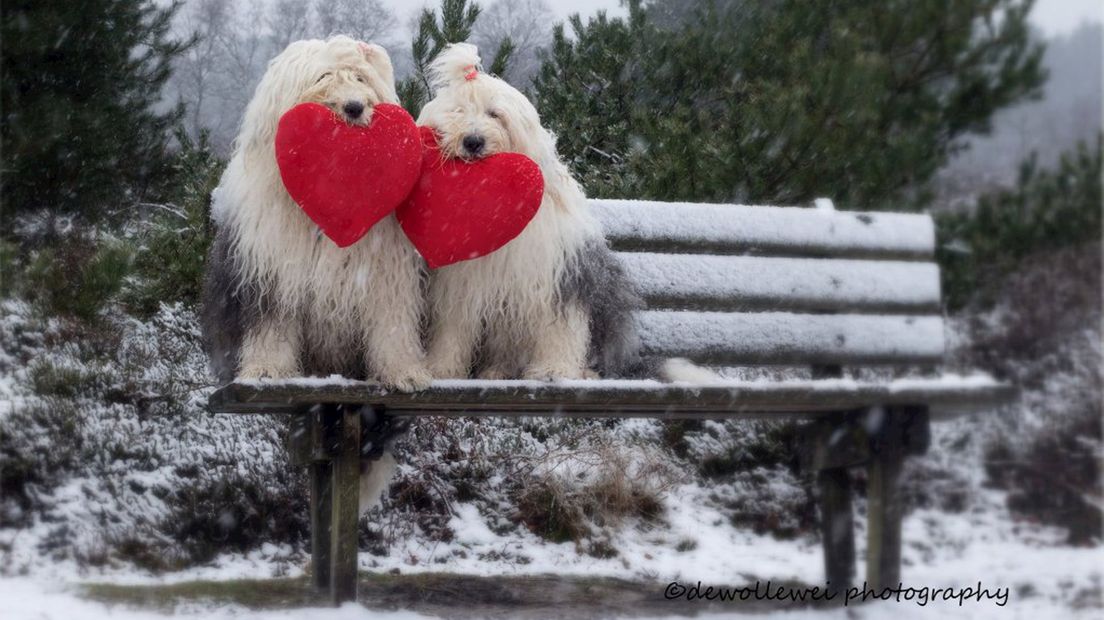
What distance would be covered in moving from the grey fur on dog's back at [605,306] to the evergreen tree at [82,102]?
346cm

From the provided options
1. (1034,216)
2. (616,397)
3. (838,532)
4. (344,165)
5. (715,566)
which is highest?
(344,165)

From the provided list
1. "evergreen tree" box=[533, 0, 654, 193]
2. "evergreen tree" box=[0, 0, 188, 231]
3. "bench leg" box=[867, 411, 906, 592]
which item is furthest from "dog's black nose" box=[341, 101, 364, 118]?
"evergreen tree" box=[0, 0, 188, 231]

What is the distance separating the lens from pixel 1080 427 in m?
2.83

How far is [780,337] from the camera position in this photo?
3891 mm

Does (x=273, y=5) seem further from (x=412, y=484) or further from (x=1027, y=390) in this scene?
(x=1027, y=390)

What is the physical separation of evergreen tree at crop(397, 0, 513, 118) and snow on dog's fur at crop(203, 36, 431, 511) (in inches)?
63.9

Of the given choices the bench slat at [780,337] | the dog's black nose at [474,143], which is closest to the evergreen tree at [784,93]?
the bench slat at [780,337]

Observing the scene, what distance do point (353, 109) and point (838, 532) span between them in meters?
1.73

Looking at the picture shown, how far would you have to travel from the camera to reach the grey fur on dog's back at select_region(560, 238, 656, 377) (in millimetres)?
3199

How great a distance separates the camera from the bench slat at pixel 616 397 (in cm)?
262

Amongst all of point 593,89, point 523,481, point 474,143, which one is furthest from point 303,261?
point 593,89

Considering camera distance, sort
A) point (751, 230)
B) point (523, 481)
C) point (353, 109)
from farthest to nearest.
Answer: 1. point (523, 481)
2. point (751, 230)
3. point (353, 109)

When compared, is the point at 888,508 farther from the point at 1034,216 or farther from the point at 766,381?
the point at 1034,216

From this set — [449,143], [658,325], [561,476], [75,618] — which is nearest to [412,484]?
[561,476]
